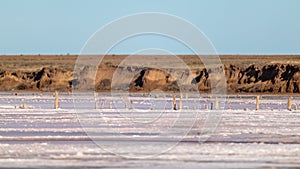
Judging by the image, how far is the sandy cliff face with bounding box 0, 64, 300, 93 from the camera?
77625 millimetres

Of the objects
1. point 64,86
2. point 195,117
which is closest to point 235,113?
point 195,117

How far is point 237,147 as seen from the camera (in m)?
20.9

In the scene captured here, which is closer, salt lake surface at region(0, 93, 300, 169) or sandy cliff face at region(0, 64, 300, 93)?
salt lake surface at region(0, 93, 300, 169)

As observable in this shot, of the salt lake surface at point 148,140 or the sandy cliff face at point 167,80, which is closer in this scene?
the salt lake surface at point 148,140

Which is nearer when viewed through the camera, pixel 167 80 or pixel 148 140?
pixel 148 140

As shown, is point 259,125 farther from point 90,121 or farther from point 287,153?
point 287,153

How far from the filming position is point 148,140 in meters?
22.8

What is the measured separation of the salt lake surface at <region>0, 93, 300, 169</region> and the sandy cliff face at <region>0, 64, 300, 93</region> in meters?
42.0

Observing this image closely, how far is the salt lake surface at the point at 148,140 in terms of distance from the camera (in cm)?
1792

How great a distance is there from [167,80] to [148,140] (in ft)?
189

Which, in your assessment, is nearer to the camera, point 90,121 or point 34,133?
point 34,133

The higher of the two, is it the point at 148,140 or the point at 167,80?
the point at 167,80

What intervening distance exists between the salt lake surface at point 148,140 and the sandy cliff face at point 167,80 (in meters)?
42.0

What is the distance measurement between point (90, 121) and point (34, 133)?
5.86 m
